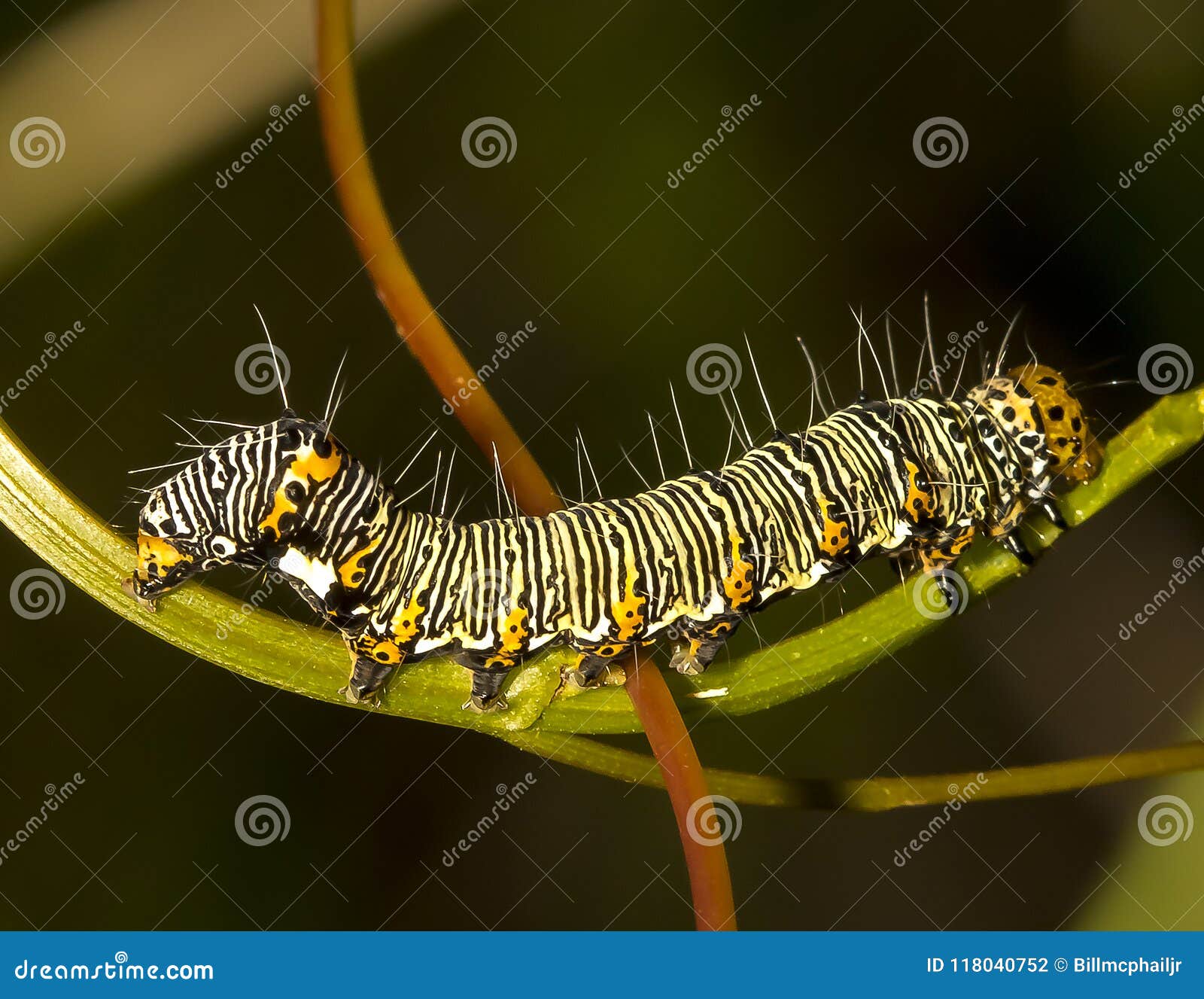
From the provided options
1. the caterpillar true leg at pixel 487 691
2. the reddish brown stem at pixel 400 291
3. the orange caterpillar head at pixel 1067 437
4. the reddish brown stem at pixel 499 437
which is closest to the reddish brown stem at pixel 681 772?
the reddish brown stem at pixel 499 437

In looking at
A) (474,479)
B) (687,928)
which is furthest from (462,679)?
(687,928)

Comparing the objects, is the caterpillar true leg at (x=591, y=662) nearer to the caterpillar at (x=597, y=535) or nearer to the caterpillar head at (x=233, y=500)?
the caterpillar at (x=597, y=535)

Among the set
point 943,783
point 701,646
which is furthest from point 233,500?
point 943,783

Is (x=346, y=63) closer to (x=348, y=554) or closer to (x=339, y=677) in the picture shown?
(x=348, y=554)

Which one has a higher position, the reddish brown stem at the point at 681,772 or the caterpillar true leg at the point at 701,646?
the caterpillar true leg at the point at 701,646

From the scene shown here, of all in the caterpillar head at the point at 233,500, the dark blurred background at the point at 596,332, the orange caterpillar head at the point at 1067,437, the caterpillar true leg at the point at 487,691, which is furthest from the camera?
the dark blurred background at the point at 596,332

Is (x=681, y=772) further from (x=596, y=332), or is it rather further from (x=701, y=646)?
(x=596, y=332)
